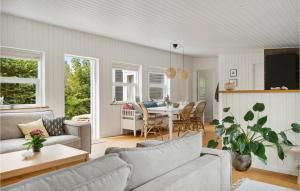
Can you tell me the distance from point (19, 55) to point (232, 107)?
148 inches

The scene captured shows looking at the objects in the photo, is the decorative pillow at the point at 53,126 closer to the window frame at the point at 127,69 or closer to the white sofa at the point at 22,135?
the white sofa at the point at 22,135

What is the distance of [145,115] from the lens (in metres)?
5.30

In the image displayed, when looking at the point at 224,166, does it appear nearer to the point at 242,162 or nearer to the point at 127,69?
the point at 242,162

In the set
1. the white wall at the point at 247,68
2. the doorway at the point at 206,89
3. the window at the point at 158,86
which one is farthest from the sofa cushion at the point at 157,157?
the doorway at the point at 206,89

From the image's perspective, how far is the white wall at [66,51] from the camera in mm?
4031

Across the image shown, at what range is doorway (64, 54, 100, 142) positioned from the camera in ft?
17.7

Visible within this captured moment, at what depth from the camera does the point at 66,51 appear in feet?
15.4

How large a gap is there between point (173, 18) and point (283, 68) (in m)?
4.01

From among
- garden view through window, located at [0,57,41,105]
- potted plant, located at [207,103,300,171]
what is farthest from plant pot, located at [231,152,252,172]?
garden view through window, located at [0,57,41,105]

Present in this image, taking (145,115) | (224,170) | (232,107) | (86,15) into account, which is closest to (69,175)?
(224,170)

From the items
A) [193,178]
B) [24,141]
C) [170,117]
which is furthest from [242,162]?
[24,141]

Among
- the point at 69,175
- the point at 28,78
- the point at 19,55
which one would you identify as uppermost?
the point at 19,55

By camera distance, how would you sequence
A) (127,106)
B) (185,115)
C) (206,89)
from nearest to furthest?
1. (185,115)
2. (127,106)
3. (206,89)

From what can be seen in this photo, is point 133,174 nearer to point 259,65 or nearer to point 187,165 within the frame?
point 187,165
